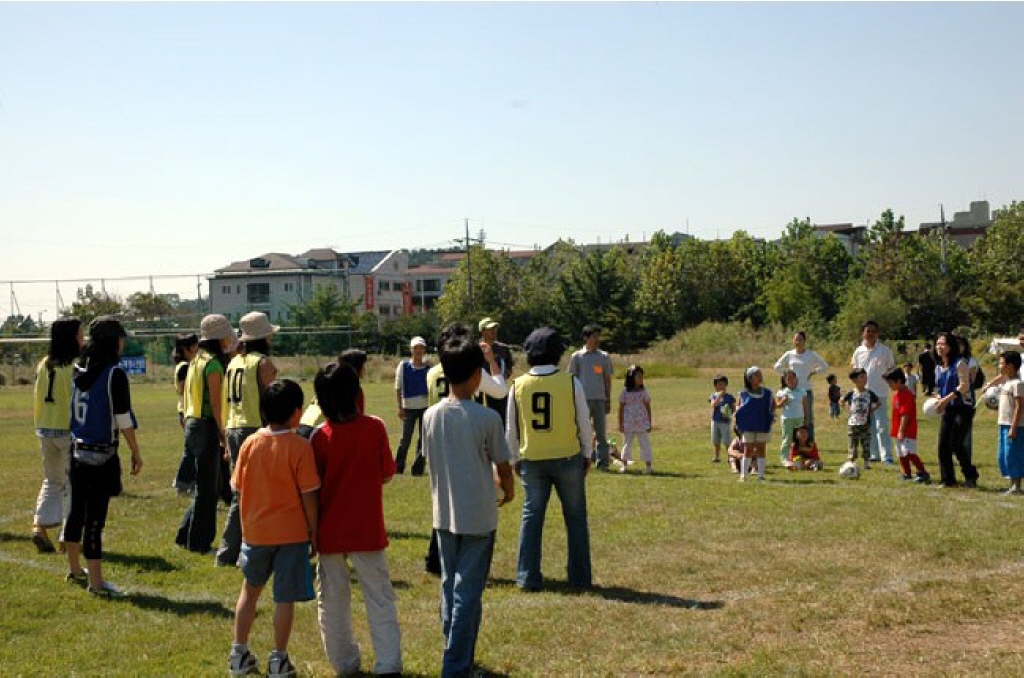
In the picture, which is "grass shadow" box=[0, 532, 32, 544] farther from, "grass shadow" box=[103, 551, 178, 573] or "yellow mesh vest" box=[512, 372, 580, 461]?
"yellow mesh vest" box=[512, 372, 580, 461]

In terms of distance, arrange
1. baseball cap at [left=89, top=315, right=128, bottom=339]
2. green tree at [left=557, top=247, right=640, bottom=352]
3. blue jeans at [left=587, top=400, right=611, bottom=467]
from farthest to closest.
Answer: green tree at [left=557, top=247, right=640, bottom=352] < blue jeans at [left=587, top=400, right=611, bottom=467] < baseball cap at [left=89, top=315, right=128, bottom=339]

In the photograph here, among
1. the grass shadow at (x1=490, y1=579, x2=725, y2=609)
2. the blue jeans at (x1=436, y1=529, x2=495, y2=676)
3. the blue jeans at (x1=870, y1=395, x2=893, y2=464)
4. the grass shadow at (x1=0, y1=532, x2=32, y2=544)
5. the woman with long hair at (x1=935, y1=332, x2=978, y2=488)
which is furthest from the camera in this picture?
the blue jeans at (x1=870, y1=395, x2=893, y2=464)

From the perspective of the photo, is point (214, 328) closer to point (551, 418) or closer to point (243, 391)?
point (243, 391)

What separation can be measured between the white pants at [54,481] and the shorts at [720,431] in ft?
35.0

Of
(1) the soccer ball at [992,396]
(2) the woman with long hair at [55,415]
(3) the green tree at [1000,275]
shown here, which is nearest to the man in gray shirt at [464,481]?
(2) the woman with long hair at [55,415]

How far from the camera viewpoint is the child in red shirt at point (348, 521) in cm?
635

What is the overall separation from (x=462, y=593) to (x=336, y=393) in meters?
1.37

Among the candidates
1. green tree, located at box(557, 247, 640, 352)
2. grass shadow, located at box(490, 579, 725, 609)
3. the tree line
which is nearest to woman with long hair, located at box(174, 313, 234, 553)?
grass shadow, located at box(490, 579, 725, 609)

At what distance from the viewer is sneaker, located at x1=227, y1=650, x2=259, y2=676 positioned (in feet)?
21.2

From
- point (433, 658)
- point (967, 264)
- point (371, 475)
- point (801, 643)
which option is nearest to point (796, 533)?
point (801, 643)

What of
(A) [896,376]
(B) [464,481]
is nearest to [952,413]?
(A) [896,376]

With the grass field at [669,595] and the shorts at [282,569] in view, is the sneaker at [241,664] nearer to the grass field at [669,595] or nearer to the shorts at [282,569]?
the grass field at [669,595]

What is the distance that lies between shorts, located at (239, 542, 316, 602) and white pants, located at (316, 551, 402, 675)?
0.34ft

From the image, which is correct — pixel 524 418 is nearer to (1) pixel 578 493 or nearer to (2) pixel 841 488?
(1) pixel 578 493
